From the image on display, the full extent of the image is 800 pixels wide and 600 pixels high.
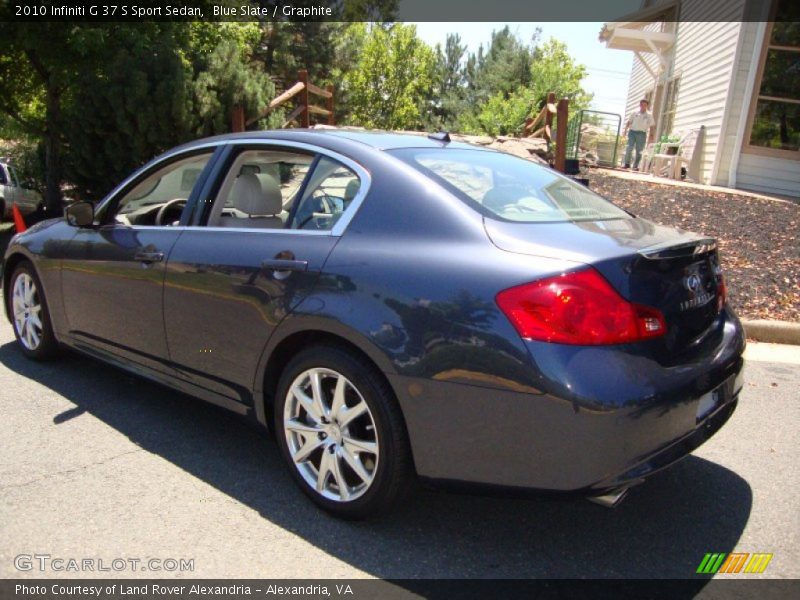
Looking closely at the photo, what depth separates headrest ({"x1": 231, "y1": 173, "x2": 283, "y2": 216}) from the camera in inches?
141

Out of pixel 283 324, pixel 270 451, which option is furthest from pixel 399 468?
pixel 270 451

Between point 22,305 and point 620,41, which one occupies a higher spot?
point 620,41

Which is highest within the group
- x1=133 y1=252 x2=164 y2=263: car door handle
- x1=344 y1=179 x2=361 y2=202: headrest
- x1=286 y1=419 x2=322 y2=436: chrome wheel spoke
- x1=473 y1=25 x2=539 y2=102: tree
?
x1=473 y1=25 x2=539 y2=102: tree

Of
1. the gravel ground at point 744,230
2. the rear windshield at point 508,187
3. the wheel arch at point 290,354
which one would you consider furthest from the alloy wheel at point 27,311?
the gravel ground at point 744,230

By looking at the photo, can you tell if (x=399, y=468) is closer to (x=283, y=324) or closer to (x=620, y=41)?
(x=283, y=324)

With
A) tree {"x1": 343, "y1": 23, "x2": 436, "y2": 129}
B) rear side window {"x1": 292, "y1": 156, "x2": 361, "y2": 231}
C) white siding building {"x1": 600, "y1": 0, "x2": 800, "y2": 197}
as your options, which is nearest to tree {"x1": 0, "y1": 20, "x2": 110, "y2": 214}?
rear side window {"x1": 292, "y1": 156, "x2": 361, "y2": 231}

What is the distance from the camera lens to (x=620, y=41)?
19.9 m

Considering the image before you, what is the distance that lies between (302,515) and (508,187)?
1.74m

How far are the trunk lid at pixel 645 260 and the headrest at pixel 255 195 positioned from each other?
1.43 m

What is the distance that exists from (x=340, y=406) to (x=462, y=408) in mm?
584

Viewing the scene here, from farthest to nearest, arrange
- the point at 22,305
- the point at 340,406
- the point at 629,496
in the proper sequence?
the point at 22,305 < the point at 629,496 < the point at 340,406

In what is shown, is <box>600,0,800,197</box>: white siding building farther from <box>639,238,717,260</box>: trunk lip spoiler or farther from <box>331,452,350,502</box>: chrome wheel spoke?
<box>331,452,350,502</box>: chrome wheel spoke

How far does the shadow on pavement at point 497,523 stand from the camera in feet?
8.52

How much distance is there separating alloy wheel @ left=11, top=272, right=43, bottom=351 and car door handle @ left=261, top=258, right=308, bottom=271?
246cm
